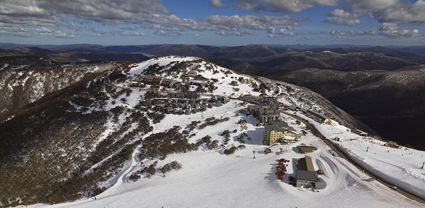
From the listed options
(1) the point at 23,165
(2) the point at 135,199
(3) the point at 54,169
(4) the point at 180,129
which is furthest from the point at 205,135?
(1) the point at 23,165

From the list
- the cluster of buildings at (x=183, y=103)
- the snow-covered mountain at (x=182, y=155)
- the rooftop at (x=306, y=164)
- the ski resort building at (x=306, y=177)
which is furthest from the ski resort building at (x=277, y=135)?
the cluster of buildings at (x=183, y=103)

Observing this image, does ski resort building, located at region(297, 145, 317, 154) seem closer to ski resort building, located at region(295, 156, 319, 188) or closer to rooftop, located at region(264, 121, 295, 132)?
rooftop, located at region(264, 121, 295, 132)

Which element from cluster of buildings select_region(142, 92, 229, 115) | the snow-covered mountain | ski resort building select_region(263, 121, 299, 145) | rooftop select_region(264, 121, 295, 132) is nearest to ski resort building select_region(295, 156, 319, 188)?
the snow-covered mountain

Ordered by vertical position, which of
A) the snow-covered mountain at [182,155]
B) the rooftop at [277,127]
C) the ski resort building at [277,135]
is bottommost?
the snow-covered mountain at [182,155]

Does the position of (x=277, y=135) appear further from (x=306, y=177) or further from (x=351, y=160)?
(x=306, y=177)

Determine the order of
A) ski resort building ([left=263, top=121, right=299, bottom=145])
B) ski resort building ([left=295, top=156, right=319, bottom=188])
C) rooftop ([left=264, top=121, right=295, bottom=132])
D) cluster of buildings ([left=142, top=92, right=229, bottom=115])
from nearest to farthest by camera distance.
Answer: ski resort building ([left=295, top=156, right=319, bottom=188]) → ski resort building ([left=263, top=121, right=299, bottom=145]) → rooftop ([left=264, top=121, right=295, bottom=132]) → cluster of buildings ([left=142, top=92, right=229, bottom=115])

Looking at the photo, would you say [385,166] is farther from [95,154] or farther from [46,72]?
[46,72]

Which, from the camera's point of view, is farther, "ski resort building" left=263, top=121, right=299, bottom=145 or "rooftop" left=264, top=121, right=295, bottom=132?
"rooftop" left=264, top=121, right=295, bottom=132

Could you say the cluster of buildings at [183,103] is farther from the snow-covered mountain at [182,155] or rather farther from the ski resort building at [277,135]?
the ski resort building at [277,135]
